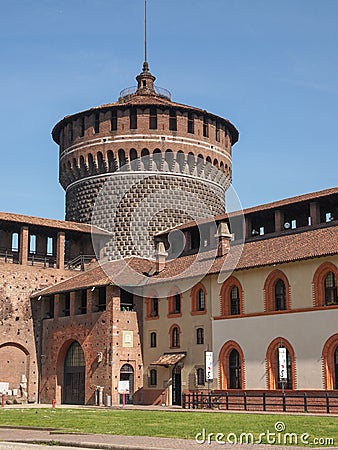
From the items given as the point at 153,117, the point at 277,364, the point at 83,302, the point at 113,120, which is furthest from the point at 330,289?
the point at 113,120

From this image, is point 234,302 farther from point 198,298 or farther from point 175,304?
point 175,304

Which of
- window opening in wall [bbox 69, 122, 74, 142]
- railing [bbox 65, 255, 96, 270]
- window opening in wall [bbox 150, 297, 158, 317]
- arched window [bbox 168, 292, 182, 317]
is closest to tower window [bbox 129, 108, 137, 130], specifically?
window opening in wall [bbox 69, 122, 74, 142]

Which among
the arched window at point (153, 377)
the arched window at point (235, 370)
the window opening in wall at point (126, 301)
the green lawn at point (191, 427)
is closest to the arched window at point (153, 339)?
the arched window at point (153, 377)

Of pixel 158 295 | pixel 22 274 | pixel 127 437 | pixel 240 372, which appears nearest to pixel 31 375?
pixel 22 274

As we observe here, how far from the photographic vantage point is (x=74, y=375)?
51.9 m

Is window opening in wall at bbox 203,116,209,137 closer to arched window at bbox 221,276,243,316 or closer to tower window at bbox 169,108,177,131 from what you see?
tower window at bbox 169,108,177,131

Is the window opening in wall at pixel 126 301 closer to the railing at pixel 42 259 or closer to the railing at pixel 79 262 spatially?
the railing at pixel 79 262

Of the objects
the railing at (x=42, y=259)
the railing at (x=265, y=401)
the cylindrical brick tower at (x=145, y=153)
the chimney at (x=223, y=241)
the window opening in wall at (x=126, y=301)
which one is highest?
the cylindrical brick tower at (x=145, y=153)

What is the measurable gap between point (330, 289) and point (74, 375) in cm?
2059

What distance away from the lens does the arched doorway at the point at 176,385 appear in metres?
46.8

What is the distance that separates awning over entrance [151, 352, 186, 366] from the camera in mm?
46312

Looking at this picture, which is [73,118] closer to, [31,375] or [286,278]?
[31,375]

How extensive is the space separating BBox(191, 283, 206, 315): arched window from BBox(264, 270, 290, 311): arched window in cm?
532

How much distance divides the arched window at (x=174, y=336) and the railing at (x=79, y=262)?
13042mm
